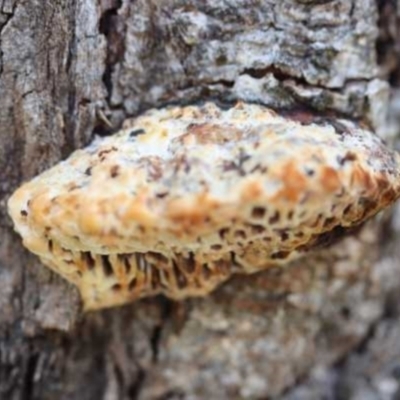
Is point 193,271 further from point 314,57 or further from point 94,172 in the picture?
point 314,57

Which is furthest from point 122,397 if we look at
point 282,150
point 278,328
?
point 282,150

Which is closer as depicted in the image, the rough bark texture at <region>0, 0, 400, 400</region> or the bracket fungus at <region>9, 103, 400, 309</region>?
the bracket fungus at <region>9, 103, 400, 309</region>

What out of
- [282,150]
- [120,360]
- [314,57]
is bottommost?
[120,360]

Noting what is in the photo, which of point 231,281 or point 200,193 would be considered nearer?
point 200,193

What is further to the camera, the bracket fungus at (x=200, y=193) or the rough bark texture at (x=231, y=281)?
the rough bark texture at (x=231, y=281)
